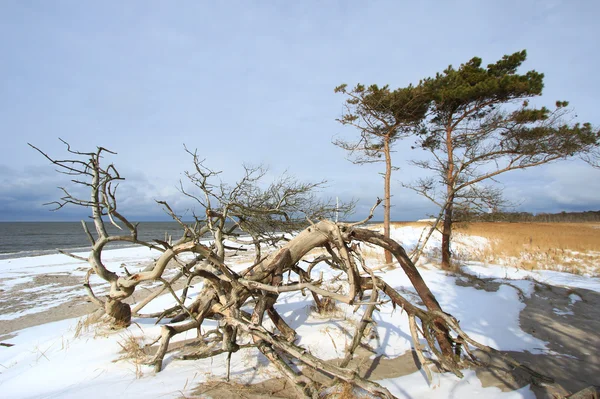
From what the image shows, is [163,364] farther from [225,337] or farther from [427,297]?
[427,297]

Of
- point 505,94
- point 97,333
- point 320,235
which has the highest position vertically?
point 505,94

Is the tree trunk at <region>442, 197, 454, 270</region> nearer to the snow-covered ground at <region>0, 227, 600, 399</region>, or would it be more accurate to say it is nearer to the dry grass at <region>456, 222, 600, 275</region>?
the dry grass at <region>456, 222, 600, 275</region>

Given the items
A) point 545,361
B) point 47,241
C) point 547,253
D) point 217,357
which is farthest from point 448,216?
point 47,241

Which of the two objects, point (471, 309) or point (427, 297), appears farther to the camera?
point (471, 309)

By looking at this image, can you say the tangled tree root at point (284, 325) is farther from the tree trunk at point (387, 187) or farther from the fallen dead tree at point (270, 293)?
the tree trunk at point (387, 187)

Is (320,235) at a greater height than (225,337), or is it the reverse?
(320,235)

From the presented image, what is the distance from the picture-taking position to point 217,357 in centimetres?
369

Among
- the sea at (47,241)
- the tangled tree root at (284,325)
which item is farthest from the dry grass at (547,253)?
the sea at (47,241)

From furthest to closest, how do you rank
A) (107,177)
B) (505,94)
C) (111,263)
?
(111,263), (505,94), (107,177)

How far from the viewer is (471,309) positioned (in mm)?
6211

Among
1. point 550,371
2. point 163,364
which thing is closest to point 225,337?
point 163,364

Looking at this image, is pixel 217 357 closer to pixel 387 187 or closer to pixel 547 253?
pixel 387 187

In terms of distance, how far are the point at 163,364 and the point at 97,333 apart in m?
1.81

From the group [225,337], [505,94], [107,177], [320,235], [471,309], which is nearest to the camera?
[225,337]
